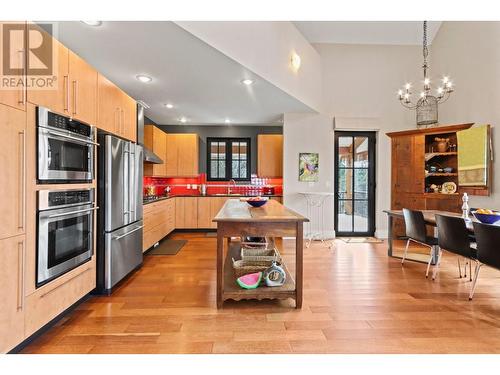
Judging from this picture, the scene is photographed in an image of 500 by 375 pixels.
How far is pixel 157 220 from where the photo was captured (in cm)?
493

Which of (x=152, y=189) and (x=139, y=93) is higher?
(x=139, y=93)

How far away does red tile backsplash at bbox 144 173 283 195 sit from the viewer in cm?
701

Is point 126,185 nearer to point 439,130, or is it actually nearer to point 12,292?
point 12,292

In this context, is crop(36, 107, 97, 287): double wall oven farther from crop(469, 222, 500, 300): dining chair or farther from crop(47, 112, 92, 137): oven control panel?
crop(469, 222, 500, 300): dining chair

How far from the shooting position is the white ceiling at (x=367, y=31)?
18.3ft

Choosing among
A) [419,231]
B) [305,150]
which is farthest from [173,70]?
[419,231]

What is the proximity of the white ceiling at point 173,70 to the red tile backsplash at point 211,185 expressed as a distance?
1679 mm

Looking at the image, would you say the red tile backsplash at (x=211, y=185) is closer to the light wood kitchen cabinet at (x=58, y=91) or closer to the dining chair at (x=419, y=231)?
the dining chair at (x=419, y=231)

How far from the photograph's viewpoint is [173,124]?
23.0ft

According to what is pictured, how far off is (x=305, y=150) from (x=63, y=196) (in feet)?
15.1

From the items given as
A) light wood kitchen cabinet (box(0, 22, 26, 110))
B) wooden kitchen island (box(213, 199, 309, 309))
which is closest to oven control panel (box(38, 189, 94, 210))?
light wood kitchen cabinet (box(0, 22, 26, 110))
